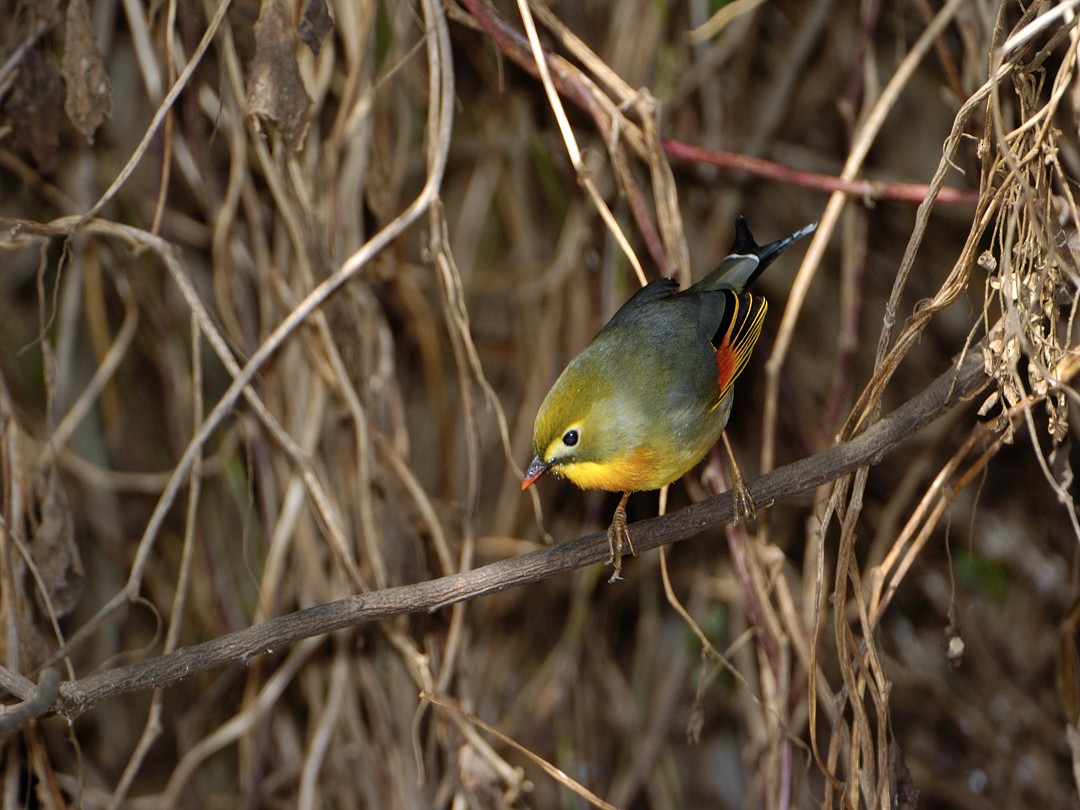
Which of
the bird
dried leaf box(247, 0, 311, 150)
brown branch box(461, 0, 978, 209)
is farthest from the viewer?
brown branch box(461, 0, 978, 209)

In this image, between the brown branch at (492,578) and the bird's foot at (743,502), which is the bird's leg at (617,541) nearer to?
the brown branch at (492,578)

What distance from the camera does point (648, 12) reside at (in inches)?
141

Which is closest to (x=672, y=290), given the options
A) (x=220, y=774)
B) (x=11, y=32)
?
(x=11, y=32)

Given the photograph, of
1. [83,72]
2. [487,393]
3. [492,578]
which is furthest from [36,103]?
[492,578]

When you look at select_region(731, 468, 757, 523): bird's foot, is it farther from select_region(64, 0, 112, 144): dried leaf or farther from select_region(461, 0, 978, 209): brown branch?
select_region(64, 0, 112, 144): dried leaf

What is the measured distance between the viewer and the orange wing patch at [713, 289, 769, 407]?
2.93 meters

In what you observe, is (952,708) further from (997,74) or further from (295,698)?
(997,74)

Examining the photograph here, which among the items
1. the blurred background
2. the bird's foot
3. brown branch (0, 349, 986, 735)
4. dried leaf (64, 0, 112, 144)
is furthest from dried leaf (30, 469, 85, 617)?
the bird's foot

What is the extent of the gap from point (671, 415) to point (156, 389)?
85.9 inches

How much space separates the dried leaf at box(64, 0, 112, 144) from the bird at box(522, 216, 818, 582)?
4.34 ft

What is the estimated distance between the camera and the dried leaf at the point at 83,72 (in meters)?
2.65

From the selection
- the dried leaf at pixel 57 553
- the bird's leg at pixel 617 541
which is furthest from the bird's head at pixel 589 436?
the dried leaf at pixel 57 553

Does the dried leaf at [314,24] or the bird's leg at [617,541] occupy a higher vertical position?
the dried leaf at [314,24]

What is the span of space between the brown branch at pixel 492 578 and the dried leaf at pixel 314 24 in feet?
4.24
